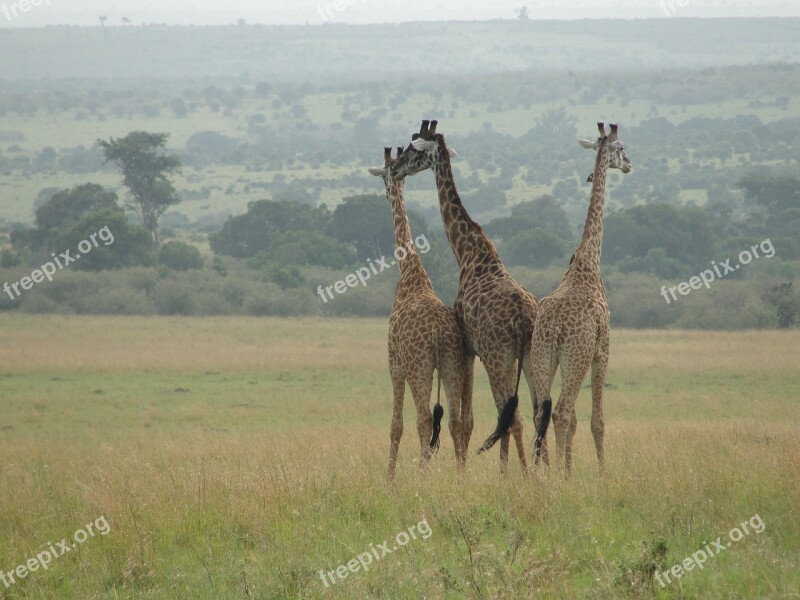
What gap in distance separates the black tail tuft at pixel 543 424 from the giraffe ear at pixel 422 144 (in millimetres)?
2496

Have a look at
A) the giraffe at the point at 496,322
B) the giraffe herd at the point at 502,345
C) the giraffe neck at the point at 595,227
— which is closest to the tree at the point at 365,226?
the giraffe neck at the point at 595,227

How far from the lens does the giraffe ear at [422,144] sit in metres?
9.04

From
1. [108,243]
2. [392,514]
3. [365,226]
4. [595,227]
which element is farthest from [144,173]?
[392,514]

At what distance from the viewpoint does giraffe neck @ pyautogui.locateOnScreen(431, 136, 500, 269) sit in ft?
28.5

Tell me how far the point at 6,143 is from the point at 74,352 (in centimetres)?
8240

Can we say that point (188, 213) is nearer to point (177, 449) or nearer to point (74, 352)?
point (74, 352)

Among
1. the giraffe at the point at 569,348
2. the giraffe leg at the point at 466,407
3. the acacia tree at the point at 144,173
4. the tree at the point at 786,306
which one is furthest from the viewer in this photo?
the acacia tree at the point at 144,173

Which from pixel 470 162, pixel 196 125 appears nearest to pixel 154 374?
pixel 470 162

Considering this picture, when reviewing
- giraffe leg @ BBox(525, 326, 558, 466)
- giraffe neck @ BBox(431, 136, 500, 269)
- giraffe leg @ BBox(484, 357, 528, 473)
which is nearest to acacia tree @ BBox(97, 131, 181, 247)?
A: giraffe neck @ BBox(431, 136, 500, 269)

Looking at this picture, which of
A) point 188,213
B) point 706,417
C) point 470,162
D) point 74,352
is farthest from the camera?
point 470,162

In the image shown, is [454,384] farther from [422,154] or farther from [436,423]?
[422,154]

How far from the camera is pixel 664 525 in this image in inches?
261

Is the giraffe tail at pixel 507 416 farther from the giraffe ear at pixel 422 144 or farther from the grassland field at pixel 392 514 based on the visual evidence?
the giraffe ear at pixel 422 144

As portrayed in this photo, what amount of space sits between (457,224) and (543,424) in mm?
1927
